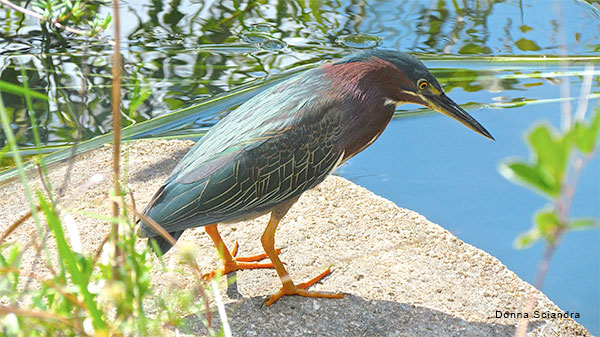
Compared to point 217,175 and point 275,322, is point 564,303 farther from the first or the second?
point 217,175

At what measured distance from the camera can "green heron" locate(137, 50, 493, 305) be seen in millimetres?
1984

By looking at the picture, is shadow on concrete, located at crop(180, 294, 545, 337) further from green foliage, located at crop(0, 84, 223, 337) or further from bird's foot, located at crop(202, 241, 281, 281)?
green foliage, located at crop(0, 84, 223, 337)

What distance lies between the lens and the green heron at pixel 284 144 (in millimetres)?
1984

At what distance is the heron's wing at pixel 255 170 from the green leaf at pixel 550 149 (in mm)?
1541

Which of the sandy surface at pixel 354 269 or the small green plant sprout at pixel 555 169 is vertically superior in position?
the small green plant sprout at pixel 555 169

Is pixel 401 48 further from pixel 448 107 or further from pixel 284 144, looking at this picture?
pixel 284 144

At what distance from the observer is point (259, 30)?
392cm

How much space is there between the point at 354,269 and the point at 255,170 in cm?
63

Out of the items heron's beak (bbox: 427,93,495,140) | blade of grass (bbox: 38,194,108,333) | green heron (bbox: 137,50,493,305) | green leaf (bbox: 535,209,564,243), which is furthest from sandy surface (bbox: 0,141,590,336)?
green leaf (bbox: 535,209,564,243)

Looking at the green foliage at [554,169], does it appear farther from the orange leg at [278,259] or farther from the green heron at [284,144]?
the orange leg at [278,259]

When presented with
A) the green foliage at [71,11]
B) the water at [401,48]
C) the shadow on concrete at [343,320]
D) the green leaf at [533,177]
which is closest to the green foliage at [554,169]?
the green leaf at [533,177]

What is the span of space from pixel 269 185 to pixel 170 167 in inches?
42.2

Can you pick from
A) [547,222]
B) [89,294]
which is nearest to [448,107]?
[89,294]

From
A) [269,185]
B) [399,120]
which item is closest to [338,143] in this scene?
[269,185]
